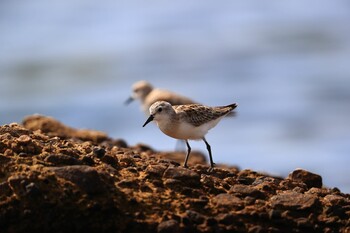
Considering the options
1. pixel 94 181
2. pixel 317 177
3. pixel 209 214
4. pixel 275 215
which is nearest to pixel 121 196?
pixel 94 181

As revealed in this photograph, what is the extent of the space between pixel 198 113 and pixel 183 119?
27 centimetres

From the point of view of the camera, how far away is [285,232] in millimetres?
6906

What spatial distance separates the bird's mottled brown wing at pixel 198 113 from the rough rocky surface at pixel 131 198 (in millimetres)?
1874

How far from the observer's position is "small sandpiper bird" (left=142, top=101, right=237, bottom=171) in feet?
31.2

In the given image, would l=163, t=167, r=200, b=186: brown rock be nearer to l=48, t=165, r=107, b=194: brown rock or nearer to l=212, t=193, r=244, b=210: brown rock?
l=212, t=193, r=244, b=210: brown rock

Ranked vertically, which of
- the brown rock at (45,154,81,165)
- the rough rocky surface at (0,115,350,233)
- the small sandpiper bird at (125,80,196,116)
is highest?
the small sandpiper bird at (125,80,196,116)

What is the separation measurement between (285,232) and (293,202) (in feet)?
1.15

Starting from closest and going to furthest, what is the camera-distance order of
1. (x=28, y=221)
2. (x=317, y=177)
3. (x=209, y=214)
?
(x=28, y=221) → (x=209, y=214) → (x=317, y=177)

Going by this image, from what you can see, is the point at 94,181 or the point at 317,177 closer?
the point at 94,181

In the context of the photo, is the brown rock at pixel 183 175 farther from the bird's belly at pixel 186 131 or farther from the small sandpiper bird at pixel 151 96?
the small sandpiper bird at pixel 151 96

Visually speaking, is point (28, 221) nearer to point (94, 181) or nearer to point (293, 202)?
point (94, 181)

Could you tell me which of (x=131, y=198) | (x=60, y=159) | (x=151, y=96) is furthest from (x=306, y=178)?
(x=151, y=96)

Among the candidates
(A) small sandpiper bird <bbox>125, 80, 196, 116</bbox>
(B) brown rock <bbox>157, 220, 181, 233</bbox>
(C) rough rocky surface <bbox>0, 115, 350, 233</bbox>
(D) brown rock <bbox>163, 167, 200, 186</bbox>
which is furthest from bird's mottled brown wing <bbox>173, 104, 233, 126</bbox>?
(A) small sandpiper bird <bbox>125, 80, 196, 116</bbox>

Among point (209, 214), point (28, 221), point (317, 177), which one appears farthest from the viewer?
point (317, 177)
